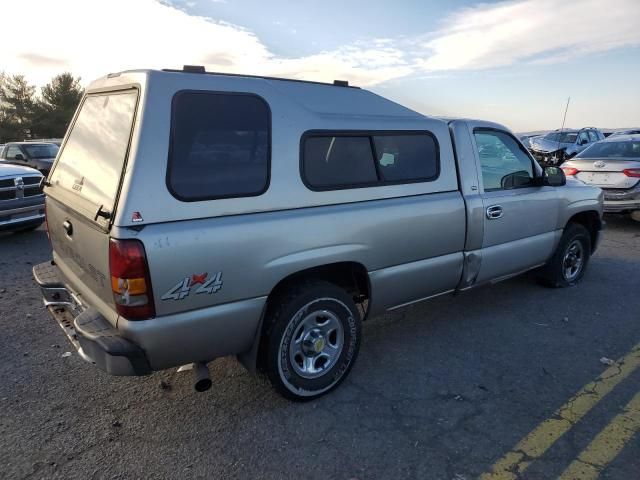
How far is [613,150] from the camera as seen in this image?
877 centimetres

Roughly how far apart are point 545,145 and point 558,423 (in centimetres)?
1685

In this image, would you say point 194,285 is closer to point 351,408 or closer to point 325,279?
point 325,279

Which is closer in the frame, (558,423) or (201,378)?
(201,378)

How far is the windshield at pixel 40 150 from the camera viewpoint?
13.1m

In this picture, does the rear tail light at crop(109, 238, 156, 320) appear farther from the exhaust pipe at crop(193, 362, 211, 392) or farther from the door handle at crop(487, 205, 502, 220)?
the door handle at crop(487, 205, 502, 220)

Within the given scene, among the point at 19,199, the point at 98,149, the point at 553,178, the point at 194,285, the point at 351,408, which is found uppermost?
the point at 98,149

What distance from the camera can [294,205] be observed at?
283 centimetres

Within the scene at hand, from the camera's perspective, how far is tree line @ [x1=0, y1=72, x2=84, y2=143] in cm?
4216

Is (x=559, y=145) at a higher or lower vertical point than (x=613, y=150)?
lower

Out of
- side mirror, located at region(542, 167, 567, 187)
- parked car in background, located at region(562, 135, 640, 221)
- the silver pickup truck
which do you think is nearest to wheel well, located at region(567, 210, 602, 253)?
side mirror, located at region(542, 167, 567, 187)

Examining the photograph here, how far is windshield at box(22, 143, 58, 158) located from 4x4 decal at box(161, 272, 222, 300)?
13191 millimetres

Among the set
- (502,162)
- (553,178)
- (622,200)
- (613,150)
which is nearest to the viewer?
(502,162)

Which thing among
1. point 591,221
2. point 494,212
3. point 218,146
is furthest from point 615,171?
point 218,146

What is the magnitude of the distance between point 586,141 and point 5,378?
20376 mm
